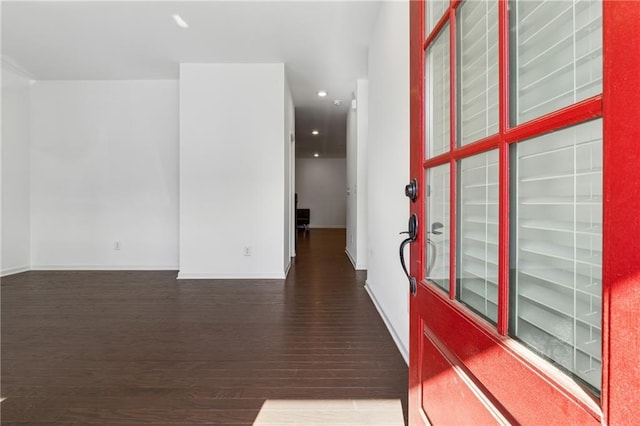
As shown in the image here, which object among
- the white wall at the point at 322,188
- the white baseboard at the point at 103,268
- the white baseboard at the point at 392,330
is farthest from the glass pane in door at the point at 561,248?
the white wall at the point at 322,188

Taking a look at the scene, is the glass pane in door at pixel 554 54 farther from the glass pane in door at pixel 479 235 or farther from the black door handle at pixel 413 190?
the black door handle at pixel 413 190

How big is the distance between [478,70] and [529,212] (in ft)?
1.18

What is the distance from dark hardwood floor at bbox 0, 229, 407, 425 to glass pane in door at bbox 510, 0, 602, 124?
57.3 inches

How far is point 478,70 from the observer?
0.76 m

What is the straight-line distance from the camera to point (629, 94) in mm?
377

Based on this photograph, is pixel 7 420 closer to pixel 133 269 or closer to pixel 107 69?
pixel 133 269

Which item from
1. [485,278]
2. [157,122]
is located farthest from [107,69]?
[485,278]

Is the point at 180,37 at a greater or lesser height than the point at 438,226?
greater

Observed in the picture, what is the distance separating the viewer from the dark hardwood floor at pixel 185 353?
1559 mm

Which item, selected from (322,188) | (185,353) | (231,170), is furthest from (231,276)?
(322,188)

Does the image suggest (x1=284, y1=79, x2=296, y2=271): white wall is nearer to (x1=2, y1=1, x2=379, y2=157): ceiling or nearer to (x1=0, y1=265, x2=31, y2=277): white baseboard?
(x1=2, y1=1, x2=379, y2=157): ceiling

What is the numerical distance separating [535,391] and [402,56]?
2.00 m

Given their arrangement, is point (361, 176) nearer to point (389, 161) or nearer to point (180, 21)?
point (389, 161)

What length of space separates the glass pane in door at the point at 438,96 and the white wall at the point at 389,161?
956 millimetres
